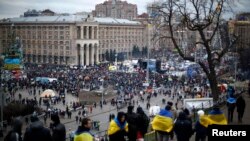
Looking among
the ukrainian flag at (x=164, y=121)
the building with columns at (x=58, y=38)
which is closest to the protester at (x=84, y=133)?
the ukrainian flag at (x=164, y=121)

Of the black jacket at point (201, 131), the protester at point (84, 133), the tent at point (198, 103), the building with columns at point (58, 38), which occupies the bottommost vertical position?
the tent at point (198, 103)

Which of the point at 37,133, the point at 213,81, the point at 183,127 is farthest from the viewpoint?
the point at 213,81

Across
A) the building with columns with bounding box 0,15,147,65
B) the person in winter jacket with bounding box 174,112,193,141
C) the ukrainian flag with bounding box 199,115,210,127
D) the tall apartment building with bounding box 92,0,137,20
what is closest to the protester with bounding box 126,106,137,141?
the person in winter jacket with bounding box 174,112,193,141

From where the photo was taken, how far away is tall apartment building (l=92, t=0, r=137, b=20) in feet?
404

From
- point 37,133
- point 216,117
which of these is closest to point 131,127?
point 37,133

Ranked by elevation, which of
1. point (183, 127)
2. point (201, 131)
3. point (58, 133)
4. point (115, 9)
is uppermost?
point (115, 9)

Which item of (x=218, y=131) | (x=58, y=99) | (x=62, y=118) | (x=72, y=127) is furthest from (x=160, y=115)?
(x=58, y=99)

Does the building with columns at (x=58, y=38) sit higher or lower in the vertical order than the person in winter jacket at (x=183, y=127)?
higher

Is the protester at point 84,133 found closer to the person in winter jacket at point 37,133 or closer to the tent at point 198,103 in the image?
the person in winter jacket at point 37,133

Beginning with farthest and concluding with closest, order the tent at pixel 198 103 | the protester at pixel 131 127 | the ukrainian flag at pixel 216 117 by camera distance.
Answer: the tent at pixel 198 103 < the ukrainian flag at pixel 216 117 < the protester at pixel 131 127

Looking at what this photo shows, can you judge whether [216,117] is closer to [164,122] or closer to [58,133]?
[164,122]

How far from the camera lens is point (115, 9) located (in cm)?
12362

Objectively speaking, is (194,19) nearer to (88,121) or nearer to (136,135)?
(136,135)

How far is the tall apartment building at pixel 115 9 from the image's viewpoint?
404 feet
